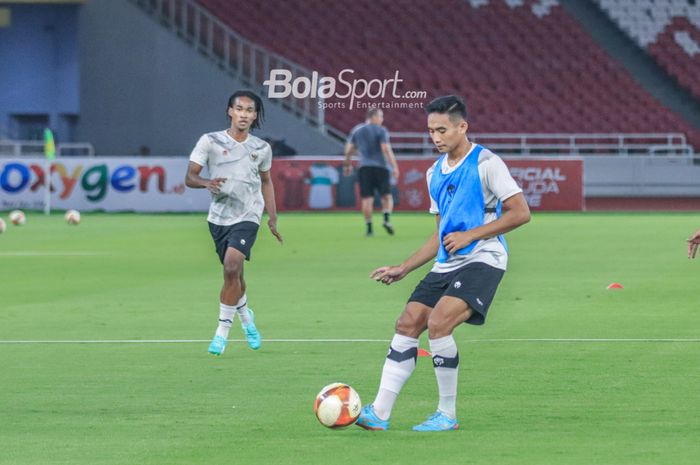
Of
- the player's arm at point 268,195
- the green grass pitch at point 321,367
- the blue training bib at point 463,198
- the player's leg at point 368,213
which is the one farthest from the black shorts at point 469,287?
the player's leg at point 368,213

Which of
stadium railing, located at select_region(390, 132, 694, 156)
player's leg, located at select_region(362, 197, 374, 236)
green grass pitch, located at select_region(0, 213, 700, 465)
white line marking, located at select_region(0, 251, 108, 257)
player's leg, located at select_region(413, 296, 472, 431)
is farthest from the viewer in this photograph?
stadium railing, located at select_region(390, 132, 694, 156)

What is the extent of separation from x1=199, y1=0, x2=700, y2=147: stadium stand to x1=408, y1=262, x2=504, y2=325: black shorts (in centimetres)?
3379

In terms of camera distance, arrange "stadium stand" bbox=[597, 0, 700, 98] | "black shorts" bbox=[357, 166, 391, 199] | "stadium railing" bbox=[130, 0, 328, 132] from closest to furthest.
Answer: "black shorts" bbox=[357, 166, 391, 199], "stadium railing" bbox=[130, 0, 328, 132], "stadium stand" bbox=[597, 0, 700, 98]

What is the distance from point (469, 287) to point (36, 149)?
115ft

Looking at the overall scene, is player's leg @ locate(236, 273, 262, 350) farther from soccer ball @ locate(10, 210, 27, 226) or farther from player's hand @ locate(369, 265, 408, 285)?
soccer ball @ locate(10, 210, 27, 226)

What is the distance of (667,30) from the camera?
47.8 metres

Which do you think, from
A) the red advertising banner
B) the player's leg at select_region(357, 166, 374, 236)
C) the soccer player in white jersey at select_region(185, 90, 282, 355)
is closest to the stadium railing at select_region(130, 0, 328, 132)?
the red advertising banner

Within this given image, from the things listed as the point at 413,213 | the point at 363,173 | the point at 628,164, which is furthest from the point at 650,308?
the point at 628,164

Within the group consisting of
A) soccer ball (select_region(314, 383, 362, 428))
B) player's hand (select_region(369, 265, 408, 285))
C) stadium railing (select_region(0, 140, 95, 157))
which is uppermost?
stadium railing (select_region(0, 140, 95, 157))

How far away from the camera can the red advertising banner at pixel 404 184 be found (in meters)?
37.0

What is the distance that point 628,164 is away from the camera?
40.5 meters

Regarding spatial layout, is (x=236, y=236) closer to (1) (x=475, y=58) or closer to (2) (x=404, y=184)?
(2) (x=404, y=184)

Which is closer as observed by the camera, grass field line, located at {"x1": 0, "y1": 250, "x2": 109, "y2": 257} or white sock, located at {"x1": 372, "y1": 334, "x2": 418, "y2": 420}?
white sock, located at {"x1": 372, "y1": 334, "x2": 418, "y2": 420}

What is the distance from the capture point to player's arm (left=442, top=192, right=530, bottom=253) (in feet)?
24.7
